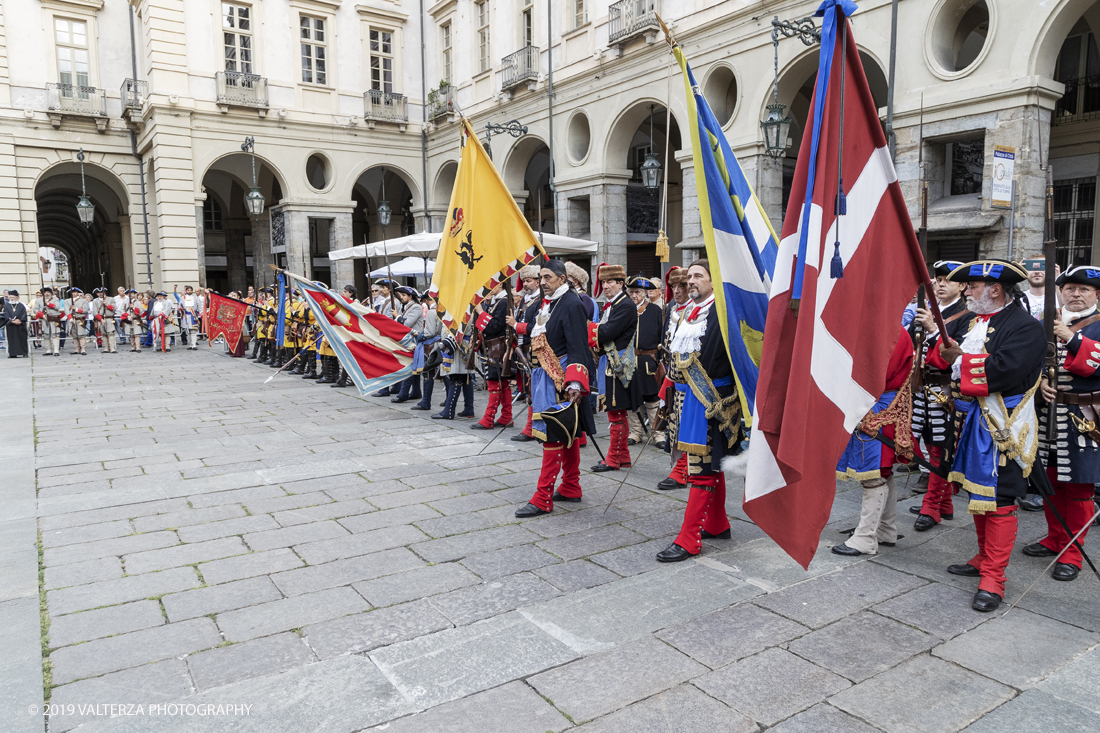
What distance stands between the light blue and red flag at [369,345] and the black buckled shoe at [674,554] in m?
6.80

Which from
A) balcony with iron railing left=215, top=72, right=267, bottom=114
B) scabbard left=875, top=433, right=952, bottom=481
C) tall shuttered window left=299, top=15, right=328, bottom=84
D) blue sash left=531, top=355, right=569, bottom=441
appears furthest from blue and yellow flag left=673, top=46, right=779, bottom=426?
tall shuttered window left=299, top=15, right=328, bottom=84

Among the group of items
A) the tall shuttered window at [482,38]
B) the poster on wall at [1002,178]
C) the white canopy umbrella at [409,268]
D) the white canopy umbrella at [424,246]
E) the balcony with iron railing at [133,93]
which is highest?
the tall shuttered window at [482,38]

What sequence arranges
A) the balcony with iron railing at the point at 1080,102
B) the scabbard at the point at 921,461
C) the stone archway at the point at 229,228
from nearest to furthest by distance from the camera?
the scabbard at the point at 921,461
the balcony with iron railing at the point at 1080,102
the stone archway at the point at 229,228

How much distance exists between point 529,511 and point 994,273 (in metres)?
3.21

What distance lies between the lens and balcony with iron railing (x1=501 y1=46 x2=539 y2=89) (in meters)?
20.7

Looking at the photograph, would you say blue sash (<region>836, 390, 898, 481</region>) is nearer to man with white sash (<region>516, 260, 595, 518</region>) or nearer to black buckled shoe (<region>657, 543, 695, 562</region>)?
black buckled shoe (<region>657, 543, 695, 562</region>)

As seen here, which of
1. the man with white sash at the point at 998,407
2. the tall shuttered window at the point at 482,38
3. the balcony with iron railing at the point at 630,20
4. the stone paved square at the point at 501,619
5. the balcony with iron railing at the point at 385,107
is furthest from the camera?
the balcony with iron railing at the point at 385,107

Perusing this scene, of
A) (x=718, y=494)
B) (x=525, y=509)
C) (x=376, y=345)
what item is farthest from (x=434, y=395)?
(x=718, y=494)

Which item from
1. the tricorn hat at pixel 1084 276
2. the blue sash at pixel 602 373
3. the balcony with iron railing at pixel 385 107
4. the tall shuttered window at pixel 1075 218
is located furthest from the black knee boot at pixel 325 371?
the balcony with iron railing at pixel 385 107

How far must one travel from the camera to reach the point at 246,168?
27375mm

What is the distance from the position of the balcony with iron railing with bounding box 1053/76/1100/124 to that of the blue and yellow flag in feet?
42.9

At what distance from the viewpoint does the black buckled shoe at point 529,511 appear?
5377mm

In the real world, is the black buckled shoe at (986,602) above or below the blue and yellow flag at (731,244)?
below

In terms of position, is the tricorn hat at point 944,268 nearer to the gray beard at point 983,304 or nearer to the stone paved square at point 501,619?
the gray beard at point 983,304
